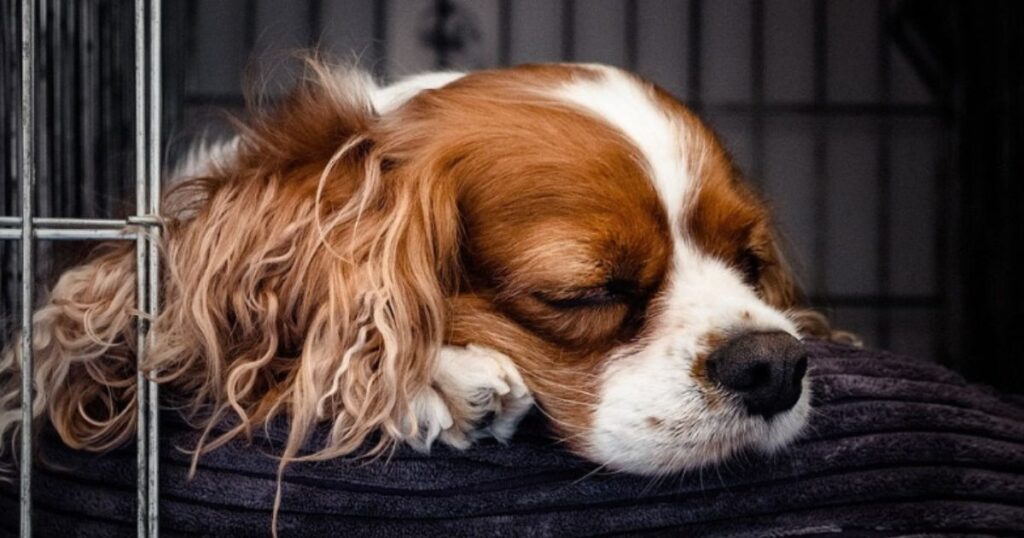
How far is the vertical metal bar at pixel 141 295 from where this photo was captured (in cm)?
106

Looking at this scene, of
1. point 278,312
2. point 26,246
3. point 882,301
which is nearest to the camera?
point 26,246

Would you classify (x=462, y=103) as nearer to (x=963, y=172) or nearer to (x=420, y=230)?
(x=420, y=230)

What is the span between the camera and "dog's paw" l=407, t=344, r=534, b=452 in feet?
3.59

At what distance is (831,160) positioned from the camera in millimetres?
3072

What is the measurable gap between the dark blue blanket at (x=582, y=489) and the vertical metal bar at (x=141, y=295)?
32mm

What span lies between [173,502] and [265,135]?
468 mm

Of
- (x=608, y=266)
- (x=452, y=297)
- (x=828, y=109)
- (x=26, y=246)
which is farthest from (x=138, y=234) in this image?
(x=828, y=109)

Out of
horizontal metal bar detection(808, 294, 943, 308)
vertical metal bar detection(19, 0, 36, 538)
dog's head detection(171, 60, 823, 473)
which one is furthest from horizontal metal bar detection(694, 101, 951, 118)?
vertical metal bar detection(19, 0, 36, 538)

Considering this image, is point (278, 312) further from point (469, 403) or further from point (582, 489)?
point (582, 489)

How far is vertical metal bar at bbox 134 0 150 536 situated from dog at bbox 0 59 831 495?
0.07 ft

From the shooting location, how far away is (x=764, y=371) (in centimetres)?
112

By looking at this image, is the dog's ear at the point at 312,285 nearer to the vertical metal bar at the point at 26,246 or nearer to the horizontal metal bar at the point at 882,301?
the vertical metal bar at the point at 26,246

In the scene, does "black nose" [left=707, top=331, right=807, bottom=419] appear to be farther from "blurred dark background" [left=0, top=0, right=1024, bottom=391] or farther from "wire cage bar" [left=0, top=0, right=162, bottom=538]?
"blurred dark background" [left=0, top=0, right=1024, bottom=391]

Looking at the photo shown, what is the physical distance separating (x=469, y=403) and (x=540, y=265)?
0.61ft
